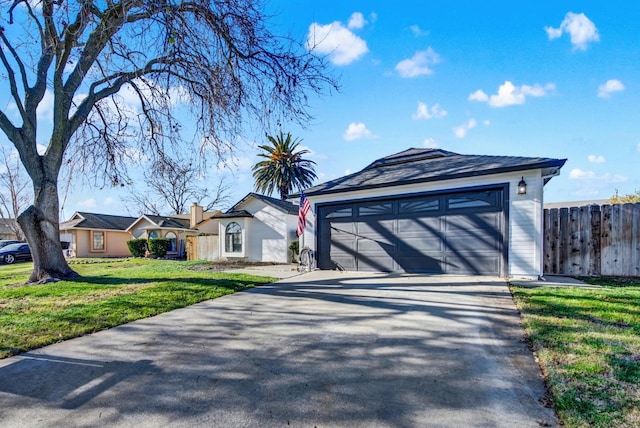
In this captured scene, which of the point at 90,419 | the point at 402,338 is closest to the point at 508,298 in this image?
the point at 402,338

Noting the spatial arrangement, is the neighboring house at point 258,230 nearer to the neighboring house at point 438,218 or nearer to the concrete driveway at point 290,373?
the neighboring house at point 438,218

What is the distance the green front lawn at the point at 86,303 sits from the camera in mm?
4047

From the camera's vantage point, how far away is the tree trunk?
7.92 meters

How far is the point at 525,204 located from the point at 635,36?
460cm

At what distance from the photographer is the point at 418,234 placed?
8.85 meters

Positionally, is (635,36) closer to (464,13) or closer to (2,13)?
(464,13)

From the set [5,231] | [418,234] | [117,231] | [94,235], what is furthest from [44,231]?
[5,231]

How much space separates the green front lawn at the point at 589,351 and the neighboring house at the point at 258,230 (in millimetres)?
11094

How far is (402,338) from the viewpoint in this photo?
3693 mm

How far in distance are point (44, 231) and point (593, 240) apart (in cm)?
1333

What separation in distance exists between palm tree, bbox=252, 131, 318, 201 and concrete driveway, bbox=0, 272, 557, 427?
79.8ft

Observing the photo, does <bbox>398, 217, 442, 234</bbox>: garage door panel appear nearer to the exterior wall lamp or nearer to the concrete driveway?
the exterior wall lamp

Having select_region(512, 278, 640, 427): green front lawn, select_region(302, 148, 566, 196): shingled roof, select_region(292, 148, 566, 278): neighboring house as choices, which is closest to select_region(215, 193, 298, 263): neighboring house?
select_region(292, 148, 566, 278): neighboring house

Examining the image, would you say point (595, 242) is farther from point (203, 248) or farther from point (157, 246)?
point (157, 246)
